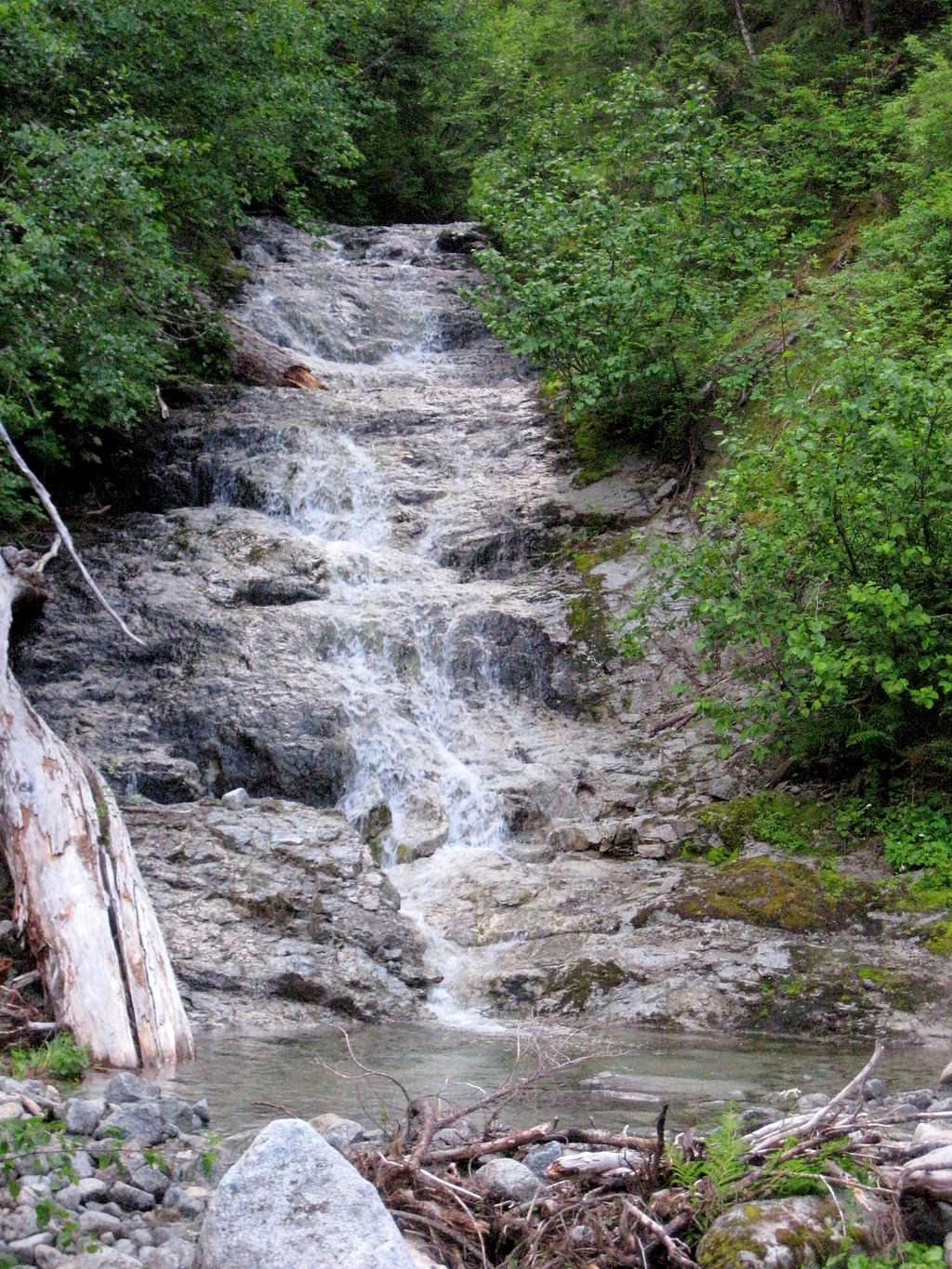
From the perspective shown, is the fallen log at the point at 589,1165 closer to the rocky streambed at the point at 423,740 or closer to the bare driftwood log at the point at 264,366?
the rocky streambed at the point at 423,740

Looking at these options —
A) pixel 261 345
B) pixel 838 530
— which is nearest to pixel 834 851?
pixel 838 530

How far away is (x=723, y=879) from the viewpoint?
8.57m

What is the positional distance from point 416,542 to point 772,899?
23.1 ft

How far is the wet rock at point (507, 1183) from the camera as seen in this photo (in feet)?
11.1

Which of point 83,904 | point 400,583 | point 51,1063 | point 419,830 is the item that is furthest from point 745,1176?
point 400,583

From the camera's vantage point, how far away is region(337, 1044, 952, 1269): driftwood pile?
122 inches

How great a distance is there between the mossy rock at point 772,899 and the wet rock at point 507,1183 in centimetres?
504

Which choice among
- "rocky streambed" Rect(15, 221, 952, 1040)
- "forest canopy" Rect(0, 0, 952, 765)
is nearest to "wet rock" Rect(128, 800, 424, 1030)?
"rocky streambed" Rect(15, 221, 952, 1040)

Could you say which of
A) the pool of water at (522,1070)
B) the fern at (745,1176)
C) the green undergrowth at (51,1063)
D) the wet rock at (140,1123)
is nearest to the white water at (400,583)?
the pool of water at (522,1070)

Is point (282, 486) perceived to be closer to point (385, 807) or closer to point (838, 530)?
point (385, 807)

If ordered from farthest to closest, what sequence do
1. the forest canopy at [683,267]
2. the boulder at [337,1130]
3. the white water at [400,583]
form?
the white water at [400,583]
the forest canopy at [683,267]
the boulder at [337,1130]

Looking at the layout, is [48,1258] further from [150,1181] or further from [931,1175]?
[931,1175]

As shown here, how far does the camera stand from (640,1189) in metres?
3.36

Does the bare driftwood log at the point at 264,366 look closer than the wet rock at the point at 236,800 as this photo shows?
No
